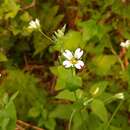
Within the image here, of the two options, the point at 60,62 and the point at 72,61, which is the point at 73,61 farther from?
the point at 60,62

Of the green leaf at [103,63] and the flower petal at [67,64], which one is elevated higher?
the green leaf at [103,63]

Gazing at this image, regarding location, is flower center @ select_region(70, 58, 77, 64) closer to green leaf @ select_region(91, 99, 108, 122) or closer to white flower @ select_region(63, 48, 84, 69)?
white flower @ select_region(63, 48, 84, 69)

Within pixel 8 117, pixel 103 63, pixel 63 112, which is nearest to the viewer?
pixel 8 117

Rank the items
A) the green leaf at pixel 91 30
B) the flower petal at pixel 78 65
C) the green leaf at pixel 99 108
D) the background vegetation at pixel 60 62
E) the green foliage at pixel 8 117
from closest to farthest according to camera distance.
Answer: the green foliage at pixel 8 117 < the flower petal at pixel 78 65 < the green leaf at pixel 99 108 < the background vegetation at pixel 60 62 < the green leaf at pixel 91 30

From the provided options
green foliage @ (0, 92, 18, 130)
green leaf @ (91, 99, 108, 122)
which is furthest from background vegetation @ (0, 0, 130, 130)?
green foliage @ (0, 92, 18, 130)

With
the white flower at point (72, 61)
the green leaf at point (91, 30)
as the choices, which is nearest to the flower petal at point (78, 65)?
the white flower at point (72, 61)

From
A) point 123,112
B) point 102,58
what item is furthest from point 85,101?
point 102,58

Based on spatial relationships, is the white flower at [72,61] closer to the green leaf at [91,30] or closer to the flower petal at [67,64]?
the flower petal at [67,64]

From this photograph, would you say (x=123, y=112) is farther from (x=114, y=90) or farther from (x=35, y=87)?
(x=35, y=87)

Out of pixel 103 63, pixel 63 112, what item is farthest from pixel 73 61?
pixel 103 63
